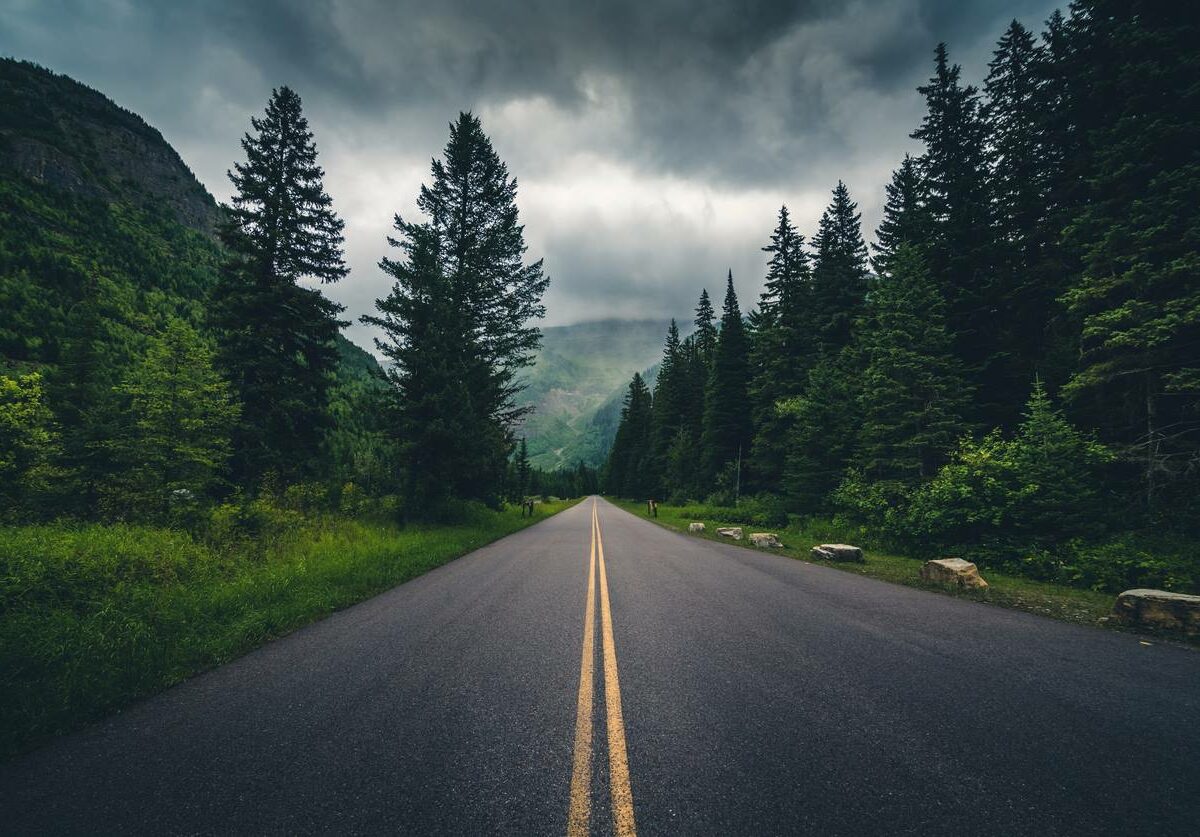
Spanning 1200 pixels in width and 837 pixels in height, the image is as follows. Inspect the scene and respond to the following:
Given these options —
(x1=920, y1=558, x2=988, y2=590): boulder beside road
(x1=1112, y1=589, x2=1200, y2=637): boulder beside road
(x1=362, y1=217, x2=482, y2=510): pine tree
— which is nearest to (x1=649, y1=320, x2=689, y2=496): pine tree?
(x1=362, y1=217, x2=482, y2=510): pine tree

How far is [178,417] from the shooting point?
13.1 meters

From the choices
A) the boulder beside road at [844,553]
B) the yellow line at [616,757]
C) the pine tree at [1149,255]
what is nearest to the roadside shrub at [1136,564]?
the pine tree at [1149,255]

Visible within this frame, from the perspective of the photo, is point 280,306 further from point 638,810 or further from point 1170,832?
point 1170,832

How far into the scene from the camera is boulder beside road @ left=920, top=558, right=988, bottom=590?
8328 mm

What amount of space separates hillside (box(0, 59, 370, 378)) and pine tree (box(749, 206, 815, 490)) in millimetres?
28014

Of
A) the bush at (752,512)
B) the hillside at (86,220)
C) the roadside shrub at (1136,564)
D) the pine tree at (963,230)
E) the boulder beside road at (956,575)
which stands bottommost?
the bush at (752,512)

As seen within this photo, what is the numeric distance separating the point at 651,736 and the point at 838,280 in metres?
27.2

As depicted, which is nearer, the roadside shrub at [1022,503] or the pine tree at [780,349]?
the roadside shrub at [1022,503]

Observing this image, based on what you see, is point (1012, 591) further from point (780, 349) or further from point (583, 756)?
point (780, 349)

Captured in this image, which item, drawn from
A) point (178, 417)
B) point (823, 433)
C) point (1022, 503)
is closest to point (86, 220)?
point (178, 417)

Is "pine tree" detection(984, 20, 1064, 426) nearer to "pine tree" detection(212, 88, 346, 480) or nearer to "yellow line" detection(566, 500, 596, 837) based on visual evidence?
"yellow line" detection(566, 500, 596, 837)

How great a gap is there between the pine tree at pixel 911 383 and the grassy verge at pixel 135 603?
59.0ft

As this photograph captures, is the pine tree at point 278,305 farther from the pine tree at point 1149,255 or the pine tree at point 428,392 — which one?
the pine tree at point 1149,255

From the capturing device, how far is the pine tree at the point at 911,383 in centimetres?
1575
